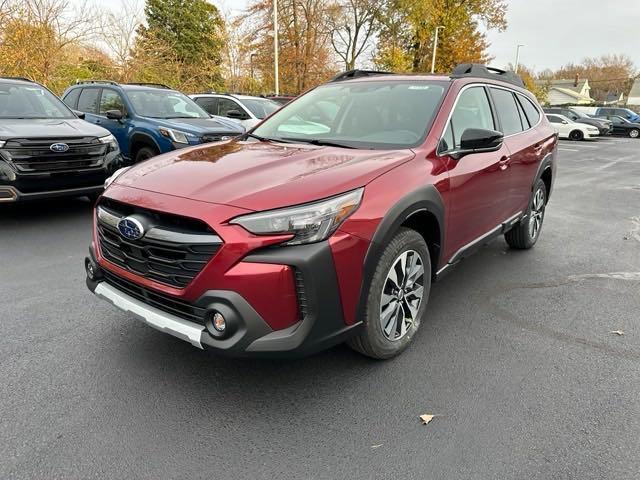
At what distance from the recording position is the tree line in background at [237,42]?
14469 mm

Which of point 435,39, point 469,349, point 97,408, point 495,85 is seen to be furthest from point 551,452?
point 435,39

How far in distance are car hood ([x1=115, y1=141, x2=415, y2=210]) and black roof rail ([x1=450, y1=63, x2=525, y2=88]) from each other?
1445 millimetres

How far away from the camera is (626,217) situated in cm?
707

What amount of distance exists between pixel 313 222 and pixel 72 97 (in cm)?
891

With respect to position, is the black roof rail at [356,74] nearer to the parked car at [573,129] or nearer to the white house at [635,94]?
the parked car at [573,129]

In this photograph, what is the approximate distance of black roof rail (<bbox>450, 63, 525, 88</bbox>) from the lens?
3.85 metres

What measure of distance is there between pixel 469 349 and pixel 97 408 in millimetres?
2270

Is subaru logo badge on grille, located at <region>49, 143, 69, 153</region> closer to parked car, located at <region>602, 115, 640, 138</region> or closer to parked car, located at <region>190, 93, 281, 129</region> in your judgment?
parked car, located at <region>190, 93, 281, 129</region>

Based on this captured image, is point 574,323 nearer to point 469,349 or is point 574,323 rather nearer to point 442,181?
point 469,349

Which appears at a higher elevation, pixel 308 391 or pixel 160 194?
pixel 160 194

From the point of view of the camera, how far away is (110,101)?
816 cm

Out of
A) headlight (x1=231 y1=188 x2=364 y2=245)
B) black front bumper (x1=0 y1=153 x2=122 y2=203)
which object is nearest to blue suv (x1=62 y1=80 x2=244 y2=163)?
black front bumper (x1=0 y1=153 x2=122 y2=203)

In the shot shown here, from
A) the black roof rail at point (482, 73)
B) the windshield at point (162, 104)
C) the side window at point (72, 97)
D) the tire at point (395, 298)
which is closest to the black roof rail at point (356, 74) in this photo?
the black roof rail at point (482, 73)

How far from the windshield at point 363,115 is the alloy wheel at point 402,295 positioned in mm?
773
